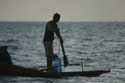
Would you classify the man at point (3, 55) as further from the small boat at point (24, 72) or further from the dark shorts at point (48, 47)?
the dark shorts at point (48, 47)

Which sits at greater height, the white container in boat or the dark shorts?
the dark shorts

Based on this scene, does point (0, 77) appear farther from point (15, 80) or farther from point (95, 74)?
point (95, 74)

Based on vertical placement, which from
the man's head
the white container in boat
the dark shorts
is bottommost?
→ the white container in boat

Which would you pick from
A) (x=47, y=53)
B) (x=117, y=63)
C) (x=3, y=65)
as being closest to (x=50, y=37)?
(x=47, y=53)

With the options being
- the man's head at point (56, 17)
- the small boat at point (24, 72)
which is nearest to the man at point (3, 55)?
the small boat at point (24, 72)

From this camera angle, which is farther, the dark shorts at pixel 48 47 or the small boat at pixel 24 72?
the small boat at pixel 24 72

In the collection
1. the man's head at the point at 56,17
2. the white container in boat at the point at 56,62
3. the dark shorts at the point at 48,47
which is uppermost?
the man's head at the point at 56,17

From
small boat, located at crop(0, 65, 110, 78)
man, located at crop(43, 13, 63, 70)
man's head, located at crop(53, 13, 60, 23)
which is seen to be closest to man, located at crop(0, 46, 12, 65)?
small boat, located at crop(0, 65, 110, 78)

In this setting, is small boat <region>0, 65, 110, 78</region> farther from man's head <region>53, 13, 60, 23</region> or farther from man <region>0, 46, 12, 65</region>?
man's head <region>53, 13, 60, 23</region>

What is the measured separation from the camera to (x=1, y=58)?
Result: 20266 millimetres

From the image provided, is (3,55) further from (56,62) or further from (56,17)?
(56,17)

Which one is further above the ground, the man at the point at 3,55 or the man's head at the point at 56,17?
the man's head at the point at 56,17

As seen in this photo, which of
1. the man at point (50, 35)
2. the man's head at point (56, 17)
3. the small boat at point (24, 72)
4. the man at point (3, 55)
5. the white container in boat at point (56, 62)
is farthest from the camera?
the man at point (3, 55)

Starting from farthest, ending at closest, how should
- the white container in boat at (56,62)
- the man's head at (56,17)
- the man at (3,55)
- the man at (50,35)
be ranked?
the man at (3,55) < the white container in boat at (56,62) < the man at (50,35) < the man's head at (56,17)
